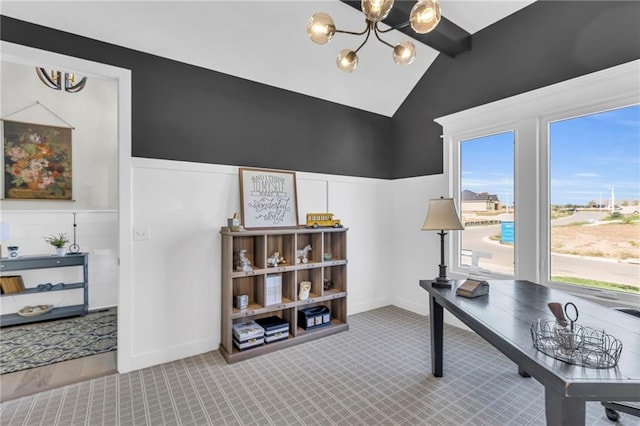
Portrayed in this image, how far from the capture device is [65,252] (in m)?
3.84

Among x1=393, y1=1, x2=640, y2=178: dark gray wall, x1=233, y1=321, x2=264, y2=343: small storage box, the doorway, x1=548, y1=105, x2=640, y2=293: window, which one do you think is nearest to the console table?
the doorway

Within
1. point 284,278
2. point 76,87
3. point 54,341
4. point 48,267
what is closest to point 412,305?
point 284,278

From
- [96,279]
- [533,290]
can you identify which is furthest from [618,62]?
[96,279]

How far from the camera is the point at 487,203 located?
10.9ft

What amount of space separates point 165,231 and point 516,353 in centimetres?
277

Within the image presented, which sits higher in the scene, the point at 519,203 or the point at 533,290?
the point at 519,203

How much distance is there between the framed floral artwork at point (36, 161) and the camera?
3.69 m

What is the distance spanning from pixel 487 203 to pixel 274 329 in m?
2.77

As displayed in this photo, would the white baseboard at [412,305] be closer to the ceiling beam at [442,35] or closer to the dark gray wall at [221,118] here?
the dark gray wall at [221,118]

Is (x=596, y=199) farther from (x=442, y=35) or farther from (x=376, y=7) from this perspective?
(x=376, y=7)

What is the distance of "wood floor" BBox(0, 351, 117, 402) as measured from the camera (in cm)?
224

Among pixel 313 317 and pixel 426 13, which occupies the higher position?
pixel 426 13

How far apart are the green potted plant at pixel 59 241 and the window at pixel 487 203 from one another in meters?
5.13

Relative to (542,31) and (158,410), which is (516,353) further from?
(542,31)
